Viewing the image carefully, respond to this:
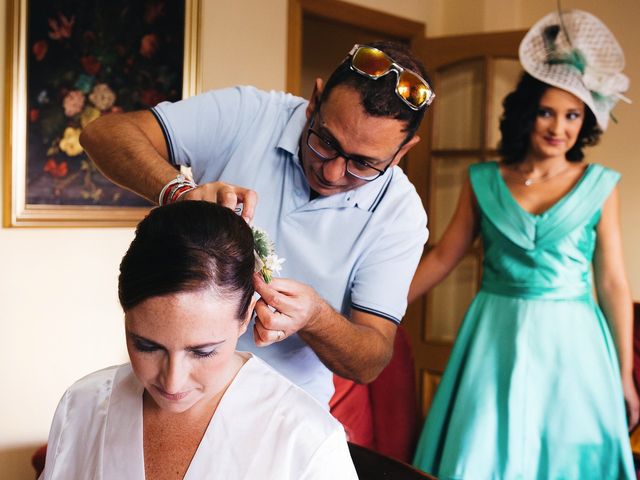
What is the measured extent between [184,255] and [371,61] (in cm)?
55

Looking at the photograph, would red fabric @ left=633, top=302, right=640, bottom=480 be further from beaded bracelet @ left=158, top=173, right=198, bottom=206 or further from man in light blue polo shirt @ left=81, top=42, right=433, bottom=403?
beaded bracelet @ left=158, top=173, right=198, bottom=206

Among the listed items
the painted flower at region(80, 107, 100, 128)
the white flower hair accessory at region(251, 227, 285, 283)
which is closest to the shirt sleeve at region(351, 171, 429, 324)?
the white flower hair accessory at region(251, 227, 285, 283)

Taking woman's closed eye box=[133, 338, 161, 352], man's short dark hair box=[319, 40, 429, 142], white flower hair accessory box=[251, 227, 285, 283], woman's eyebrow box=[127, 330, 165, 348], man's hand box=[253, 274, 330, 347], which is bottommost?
woman's closed eye box=[133, 338, 161, 352]

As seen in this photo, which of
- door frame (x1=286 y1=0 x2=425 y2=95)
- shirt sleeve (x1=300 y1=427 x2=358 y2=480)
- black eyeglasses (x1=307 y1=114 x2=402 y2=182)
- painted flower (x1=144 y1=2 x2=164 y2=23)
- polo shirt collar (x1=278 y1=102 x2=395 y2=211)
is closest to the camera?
shirt sleeve (x1=300 y1=427 x2=358 y2=480)

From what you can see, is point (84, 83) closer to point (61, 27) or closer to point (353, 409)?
point (61, 27)

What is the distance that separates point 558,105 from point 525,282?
2.08 ft

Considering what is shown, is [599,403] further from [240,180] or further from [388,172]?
[240,180]

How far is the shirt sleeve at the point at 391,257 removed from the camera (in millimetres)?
1604

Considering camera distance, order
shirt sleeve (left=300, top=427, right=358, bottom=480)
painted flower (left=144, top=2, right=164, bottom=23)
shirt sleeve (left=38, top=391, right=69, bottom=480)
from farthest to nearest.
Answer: painted flower (left=144, top=2, right=164, bottom=23), shirt sleeve (left=38, top=391, right=69, bottom=480), shirt sleeve (left=300, top=427, right=358, bottom=480)

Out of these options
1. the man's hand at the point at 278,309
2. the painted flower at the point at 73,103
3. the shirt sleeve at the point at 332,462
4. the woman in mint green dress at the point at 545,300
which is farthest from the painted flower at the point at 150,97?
the shirt sleeve at the point at 332,462

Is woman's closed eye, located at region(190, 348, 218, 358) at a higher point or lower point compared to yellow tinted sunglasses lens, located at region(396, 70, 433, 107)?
lower

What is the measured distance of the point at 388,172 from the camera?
163cm

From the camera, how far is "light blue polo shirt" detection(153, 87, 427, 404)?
1.58m

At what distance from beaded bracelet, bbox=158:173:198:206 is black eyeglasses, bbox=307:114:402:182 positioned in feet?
0.84
